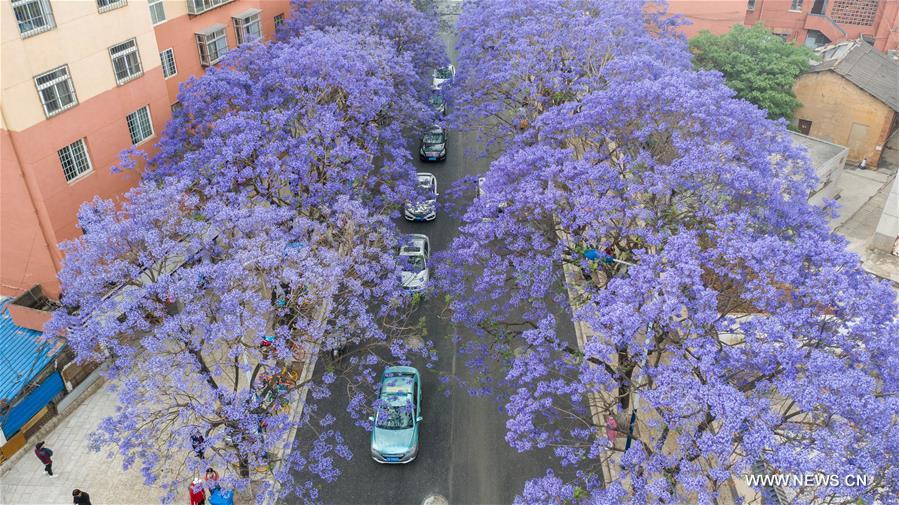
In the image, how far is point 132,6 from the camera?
83.0 ft

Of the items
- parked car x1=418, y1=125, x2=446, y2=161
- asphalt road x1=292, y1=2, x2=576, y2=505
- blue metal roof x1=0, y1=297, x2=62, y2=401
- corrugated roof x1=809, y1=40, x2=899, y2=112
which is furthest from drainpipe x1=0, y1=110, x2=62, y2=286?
corrugated roof x1=809, y1=40, x2=899, y2=112

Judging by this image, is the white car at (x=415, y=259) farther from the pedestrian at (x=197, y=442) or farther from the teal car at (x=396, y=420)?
the pedestrian at (x=197, y=442)

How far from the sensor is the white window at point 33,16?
2043 centimetres

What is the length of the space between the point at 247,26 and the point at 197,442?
2771cm

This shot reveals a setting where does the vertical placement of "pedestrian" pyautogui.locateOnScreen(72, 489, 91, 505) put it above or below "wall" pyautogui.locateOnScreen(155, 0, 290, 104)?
below

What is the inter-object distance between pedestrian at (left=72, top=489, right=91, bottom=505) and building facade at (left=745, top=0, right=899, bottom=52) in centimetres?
5590

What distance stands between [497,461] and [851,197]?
97.9ft

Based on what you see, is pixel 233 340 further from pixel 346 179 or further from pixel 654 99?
pixel 654 99

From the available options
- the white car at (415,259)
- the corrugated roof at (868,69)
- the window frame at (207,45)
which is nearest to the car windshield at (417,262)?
the white car at (415,259)

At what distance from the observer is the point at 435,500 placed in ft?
63.2

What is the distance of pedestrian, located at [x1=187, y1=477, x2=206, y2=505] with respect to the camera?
56.1ft

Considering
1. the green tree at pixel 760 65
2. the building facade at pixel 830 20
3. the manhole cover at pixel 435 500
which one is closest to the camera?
the manhole cover at pixel 435 500

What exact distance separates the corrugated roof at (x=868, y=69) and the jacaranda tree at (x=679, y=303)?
69.7 ft

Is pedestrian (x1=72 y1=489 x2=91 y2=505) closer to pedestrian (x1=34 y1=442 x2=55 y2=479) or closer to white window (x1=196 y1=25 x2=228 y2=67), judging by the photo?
pedestrian (x1=34 y1=442 x2=55 y2=479)
